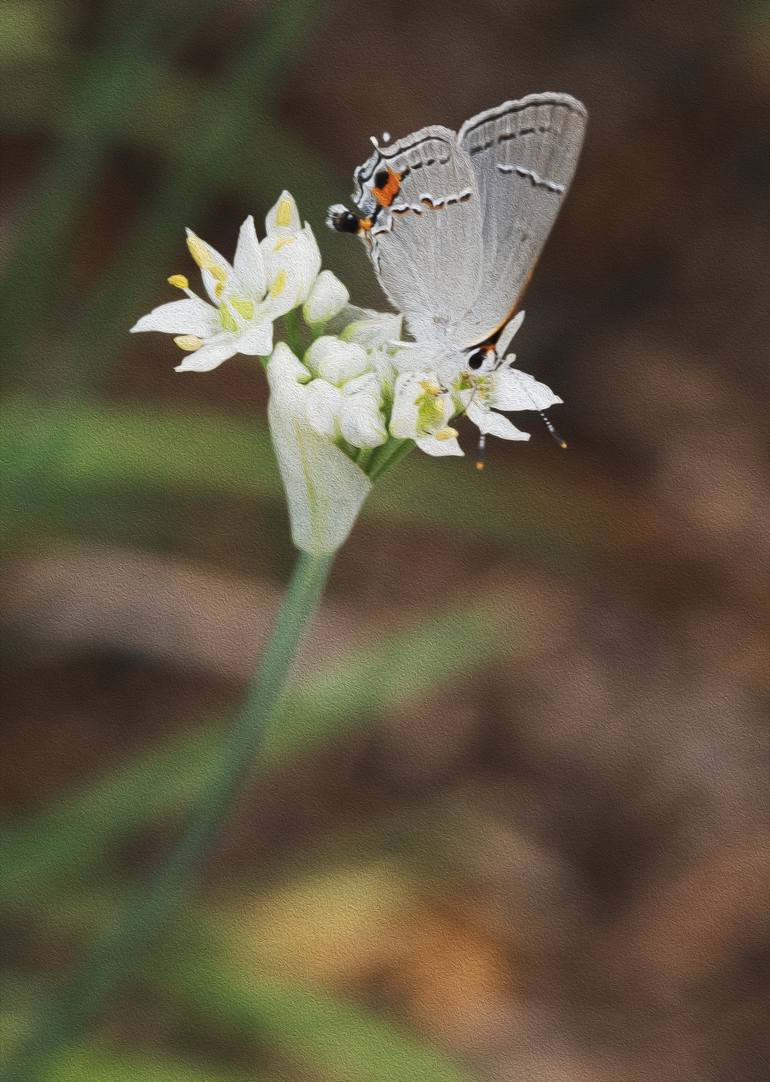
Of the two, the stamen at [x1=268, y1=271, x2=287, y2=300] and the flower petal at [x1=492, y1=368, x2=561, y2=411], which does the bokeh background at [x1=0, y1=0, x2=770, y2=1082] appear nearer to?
the stamen at [x1=268, y1=271, x2=287, y2=300]

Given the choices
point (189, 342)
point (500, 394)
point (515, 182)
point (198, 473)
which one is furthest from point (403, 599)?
point (515, 182)

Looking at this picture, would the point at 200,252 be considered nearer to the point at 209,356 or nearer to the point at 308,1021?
the point at 209,356

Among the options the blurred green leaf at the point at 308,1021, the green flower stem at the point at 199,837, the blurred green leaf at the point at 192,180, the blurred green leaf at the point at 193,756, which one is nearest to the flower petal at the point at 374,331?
the green flower stem at the point at 199,837

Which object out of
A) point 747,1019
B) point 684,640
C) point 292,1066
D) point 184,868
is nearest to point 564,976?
point 747,1019

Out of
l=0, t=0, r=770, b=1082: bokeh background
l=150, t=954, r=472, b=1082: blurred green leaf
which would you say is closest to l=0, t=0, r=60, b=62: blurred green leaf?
l=0, t=0, r=770, b=1082: bokeh background

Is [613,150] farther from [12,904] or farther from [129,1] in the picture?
[12,904]

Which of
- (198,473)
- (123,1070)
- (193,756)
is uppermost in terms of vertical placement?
(198,473)

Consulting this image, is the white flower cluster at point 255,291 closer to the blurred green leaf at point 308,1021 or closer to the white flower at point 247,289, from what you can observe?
the white flower at point 247,289
